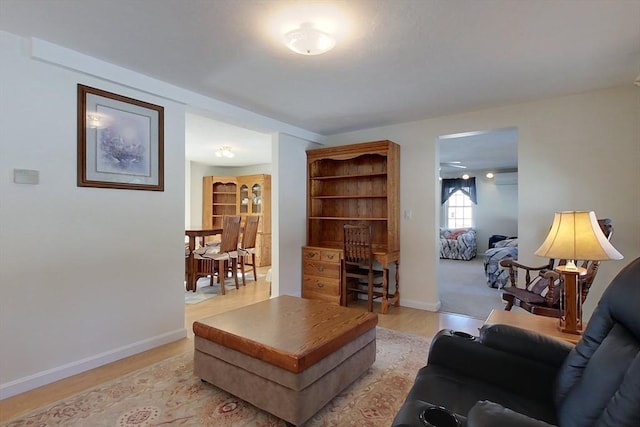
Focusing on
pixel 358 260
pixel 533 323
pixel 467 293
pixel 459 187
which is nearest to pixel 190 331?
pixel 358 260

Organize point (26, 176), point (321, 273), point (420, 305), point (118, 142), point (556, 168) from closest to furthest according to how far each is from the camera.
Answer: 1. point (26, 176)
2. point (118, 142)
3. point (556, 168)
4. point (420, 305)
5. point (321, 273)

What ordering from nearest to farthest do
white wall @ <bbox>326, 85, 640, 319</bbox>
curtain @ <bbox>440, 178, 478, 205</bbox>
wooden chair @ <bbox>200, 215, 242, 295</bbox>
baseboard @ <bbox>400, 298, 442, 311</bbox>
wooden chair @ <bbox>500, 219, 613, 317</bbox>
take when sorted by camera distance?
wooden chair @ <bbox>500, 219, 613, 317</bbox>, white wall @ <bbox>326, 85, 640, 319</bbox>, baseboard @ <bbox>400, 298, 442, 311</bbox>, wooden chair @ <bbox>200, 215, 242, 295</bbox>, curtain @ <bbox>440, 178, 478, 205</bbox>

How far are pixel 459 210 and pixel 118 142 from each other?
8384 millimetres

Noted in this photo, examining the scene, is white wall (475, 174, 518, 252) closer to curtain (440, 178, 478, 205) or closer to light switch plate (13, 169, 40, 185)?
curtain (440, 178, 478, 205)

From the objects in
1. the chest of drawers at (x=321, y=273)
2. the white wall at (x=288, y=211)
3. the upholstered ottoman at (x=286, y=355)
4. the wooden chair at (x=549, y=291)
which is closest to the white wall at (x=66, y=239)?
the upholstered ottoman at (x=286, y=355)

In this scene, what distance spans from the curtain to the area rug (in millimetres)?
7186

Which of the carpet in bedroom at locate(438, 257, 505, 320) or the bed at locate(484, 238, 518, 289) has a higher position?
the bed at locate(484, 238, 518, 289)

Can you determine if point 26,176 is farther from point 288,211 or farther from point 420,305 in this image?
point 420,305

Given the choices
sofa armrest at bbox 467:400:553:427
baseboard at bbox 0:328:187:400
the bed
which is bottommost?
baseboard at bbox 0:328:187:400

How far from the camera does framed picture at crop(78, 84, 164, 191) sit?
2398 millimetres

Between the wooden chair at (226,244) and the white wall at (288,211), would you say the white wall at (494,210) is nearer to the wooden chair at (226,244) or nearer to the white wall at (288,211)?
the white wall at (288,211)

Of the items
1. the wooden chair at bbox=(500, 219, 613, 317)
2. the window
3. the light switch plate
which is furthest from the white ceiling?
the window

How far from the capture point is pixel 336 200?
15.7 feet

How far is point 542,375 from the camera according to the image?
1.39 metres
